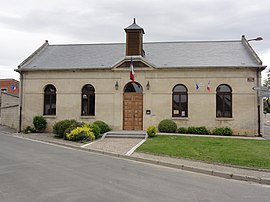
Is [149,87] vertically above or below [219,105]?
above

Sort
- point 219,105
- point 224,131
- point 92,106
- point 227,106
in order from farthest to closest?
point 92,106 < point 219,105 < point 227,106 < point 224,131

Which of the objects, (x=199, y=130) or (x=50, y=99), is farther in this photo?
(x=50, y=99)

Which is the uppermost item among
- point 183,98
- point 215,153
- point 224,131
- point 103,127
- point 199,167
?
point 183,98

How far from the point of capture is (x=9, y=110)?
29781 mm

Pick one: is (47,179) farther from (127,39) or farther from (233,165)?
(127,39)

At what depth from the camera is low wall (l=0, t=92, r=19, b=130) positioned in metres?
27.2

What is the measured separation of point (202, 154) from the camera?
12.0 meters

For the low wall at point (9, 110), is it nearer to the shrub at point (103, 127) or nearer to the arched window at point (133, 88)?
the shrub at point (103, 127)

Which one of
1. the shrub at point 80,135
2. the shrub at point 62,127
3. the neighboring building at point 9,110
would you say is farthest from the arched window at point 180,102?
the neighboring building at point 9,110

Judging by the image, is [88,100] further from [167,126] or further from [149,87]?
[167,126]

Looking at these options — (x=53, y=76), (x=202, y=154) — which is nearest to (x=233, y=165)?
(x=202, y=154)

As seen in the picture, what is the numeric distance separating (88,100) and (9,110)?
12083 mm

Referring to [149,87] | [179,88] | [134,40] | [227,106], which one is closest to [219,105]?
[227,106]

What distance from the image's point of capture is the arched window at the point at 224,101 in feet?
67.1
